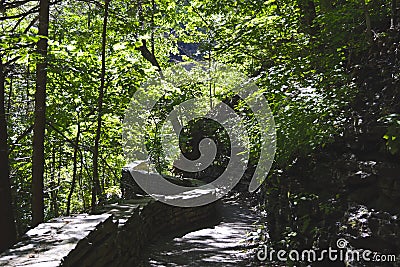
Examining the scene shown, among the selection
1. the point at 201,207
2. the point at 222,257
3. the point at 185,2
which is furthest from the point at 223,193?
the point at 222,257

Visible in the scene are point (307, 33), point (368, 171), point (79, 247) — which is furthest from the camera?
point (307, 33)

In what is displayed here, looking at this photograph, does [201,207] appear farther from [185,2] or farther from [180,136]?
[185,2]

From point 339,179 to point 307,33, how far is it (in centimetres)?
366

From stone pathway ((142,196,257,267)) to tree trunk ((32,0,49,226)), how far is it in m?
1.85

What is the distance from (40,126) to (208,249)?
3597 millimetres

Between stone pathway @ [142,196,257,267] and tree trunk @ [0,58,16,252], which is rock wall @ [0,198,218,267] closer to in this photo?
stone pathway @ [142,196,257,267]

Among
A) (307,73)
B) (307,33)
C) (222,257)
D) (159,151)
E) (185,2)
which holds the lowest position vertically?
(222,257)

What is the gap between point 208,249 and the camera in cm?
750

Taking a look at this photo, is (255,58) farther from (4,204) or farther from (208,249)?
(4,204)

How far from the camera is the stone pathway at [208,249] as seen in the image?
6574 millimetres

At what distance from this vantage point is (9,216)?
5.91 meters

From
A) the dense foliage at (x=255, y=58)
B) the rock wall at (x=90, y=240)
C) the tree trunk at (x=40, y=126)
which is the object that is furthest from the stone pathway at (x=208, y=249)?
the tree trunk at (x=40, y=126)

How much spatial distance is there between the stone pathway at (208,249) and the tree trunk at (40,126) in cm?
185

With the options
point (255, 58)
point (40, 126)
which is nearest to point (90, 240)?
point (40, 126)
